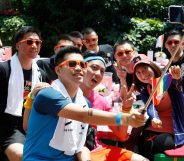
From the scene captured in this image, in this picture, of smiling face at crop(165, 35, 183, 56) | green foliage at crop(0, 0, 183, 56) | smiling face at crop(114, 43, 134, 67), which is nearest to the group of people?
smiling face at crop(114, 43, 134, 67)

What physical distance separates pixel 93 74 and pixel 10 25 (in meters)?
8.95

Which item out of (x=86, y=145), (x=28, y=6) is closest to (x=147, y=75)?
(x=86, y=145)

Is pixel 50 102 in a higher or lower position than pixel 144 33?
higher

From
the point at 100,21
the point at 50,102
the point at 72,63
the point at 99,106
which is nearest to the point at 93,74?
the point at 99,106

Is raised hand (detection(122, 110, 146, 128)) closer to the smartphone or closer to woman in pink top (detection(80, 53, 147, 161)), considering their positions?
the smartphone

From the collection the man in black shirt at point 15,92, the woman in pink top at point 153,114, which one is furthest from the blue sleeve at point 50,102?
the woman in pink top at point 153,114

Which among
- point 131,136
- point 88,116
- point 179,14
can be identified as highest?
point 179,14

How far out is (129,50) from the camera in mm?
5516

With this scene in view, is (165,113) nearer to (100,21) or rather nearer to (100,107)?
(100,107)

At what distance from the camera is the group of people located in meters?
Result: 3.31

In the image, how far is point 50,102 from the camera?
3.19 meters

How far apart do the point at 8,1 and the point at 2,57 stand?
27.5 ft

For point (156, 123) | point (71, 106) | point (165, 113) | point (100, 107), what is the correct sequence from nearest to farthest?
point (71, 106) → point (156, 123) → point (100, 107) → point (165, 113)

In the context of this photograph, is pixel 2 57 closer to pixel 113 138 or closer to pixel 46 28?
pixel 113 138
